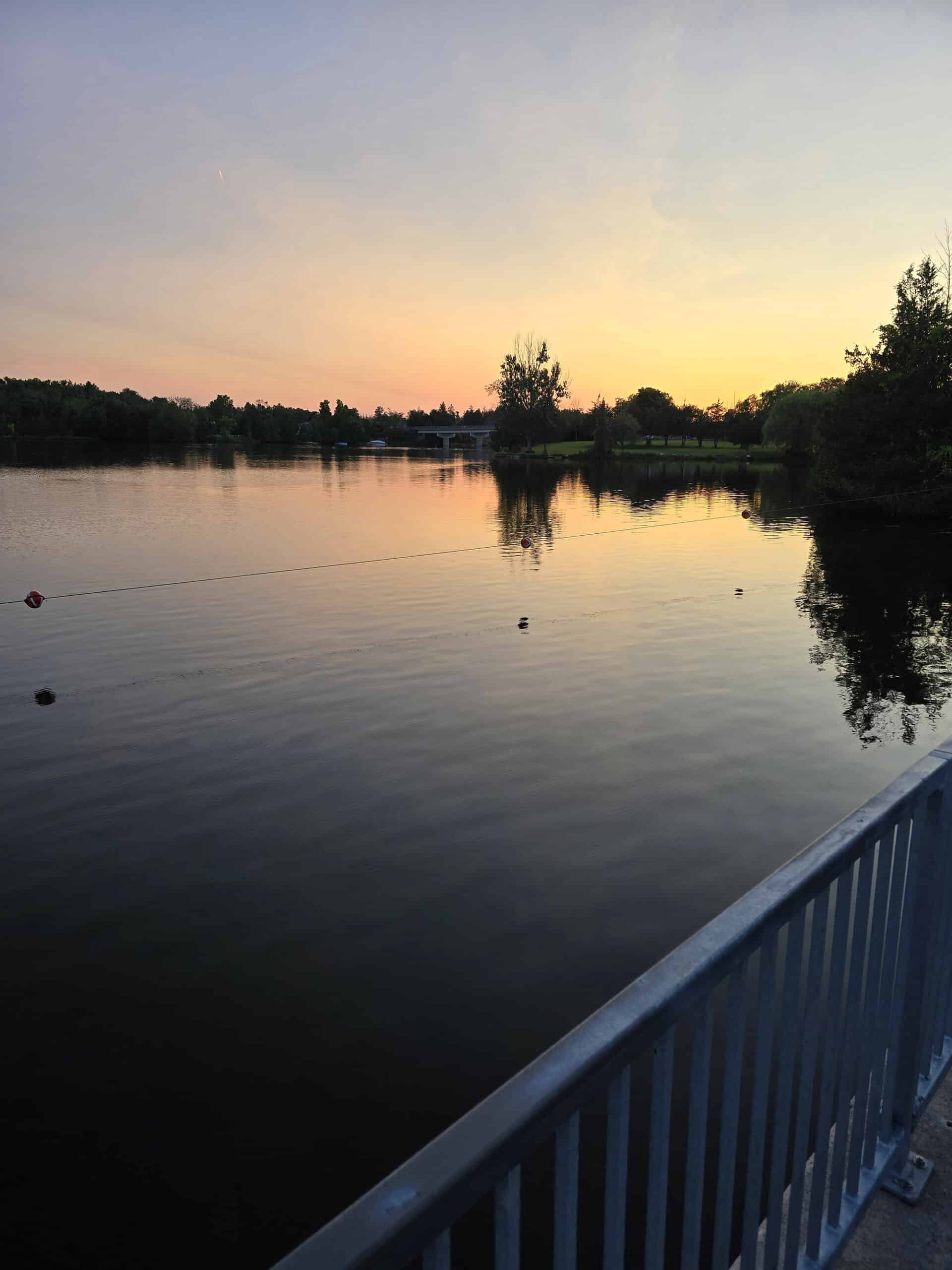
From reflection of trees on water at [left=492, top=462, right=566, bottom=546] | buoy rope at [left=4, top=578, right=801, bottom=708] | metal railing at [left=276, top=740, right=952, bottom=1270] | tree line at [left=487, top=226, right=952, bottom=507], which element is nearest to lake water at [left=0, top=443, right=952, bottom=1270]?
buoy rope at [left=4, top=578, right=801, bottom=708]

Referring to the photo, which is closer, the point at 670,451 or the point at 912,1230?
the point at 912,1230

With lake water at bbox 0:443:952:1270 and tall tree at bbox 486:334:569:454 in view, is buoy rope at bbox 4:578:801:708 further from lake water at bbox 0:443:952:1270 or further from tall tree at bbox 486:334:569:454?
tall tree at bbox 486:334:569:454

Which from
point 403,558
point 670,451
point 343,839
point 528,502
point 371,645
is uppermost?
point 670,451

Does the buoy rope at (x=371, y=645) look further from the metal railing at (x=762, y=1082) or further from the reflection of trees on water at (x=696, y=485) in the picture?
the reflection of trees on water at (x=696, y=485)

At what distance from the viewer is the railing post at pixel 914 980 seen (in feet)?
9.48

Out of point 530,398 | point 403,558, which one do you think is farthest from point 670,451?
point 403,558

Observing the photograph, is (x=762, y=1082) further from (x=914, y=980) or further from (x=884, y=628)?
A: (x=884, y=628)

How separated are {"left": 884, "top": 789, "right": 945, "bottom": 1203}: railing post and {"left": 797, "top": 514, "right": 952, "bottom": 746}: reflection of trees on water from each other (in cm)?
886

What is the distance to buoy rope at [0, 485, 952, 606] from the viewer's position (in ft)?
69.8

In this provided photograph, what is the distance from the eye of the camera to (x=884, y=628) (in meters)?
18.7

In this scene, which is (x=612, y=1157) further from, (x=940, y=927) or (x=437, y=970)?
(x=437, y=970)

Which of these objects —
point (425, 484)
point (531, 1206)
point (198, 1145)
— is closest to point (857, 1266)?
point (531, 1206)

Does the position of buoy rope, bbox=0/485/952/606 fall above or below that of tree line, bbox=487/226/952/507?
below

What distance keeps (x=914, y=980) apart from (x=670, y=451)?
521 feet
